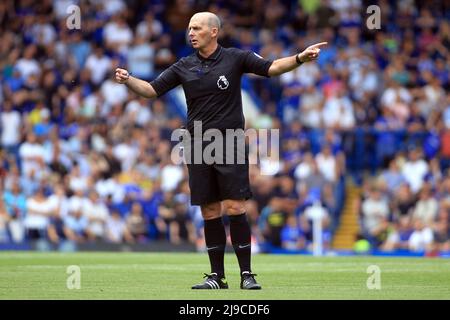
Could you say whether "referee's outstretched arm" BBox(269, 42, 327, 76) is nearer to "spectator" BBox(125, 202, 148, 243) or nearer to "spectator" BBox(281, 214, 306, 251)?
"spectator" BBox(281, 214, 306, 251)

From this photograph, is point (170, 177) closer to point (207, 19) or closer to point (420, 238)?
point (420, 238)

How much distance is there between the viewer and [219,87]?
11.2 m

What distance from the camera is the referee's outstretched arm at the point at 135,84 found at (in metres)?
11.0

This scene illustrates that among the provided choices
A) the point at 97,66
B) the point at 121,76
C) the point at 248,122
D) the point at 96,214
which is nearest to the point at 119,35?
the point at 97,66

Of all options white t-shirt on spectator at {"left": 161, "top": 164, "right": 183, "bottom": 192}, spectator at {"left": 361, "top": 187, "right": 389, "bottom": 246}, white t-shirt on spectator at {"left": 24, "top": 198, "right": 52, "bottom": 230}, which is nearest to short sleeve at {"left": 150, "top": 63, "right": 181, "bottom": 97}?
spectator at {"left": 361, "top": 187, "right": 389, "bottom": 246}

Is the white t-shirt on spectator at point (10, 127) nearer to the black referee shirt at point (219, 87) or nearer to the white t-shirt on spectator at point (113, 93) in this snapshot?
the white t-shirt on spectator at point (113, 93)

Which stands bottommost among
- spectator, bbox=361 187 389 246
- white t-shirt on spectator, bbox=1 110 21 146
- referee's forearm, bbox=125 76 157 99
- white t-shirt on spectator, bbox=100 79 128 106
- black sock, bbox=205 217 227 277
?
spectator, bbox=361 187 389 246

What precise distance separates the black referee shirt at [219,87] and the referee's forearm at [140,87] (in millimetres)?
362

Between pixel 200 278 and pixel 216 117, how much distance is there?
7.49ft

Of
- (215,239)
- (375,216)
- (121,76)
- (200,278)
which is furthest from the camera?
(375,216)

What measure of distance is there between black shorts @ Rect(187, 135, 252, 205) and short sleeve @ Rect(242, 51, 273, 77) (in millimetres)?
770

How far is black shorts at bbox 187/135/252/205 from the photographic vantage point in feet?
36.2

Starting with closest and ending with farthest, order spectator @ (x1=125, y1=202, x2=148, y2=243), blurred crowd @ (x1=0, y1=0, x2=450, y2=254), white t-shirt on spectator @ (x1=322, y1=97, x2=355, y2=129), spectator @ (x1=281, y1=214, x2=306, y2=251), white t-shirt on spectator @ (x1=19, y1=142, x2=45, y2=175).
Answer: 1. spectator @ (x1=281, y1=214, x2=306, y2=251)
2. blurred crowd @ (x1=0, y1=0, x2=450, y2=254)
3. spectator @ (x1=125, y1=202, x2=148, y2=243)
4. white t-shirt on spectator @ (x1=322, y1=97, x2=355, y2=129)
5. white t-shirt on spectator @ (x1=19, y1=142, x2=45, y2=175)

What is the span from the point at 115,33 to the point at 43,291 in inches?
682
